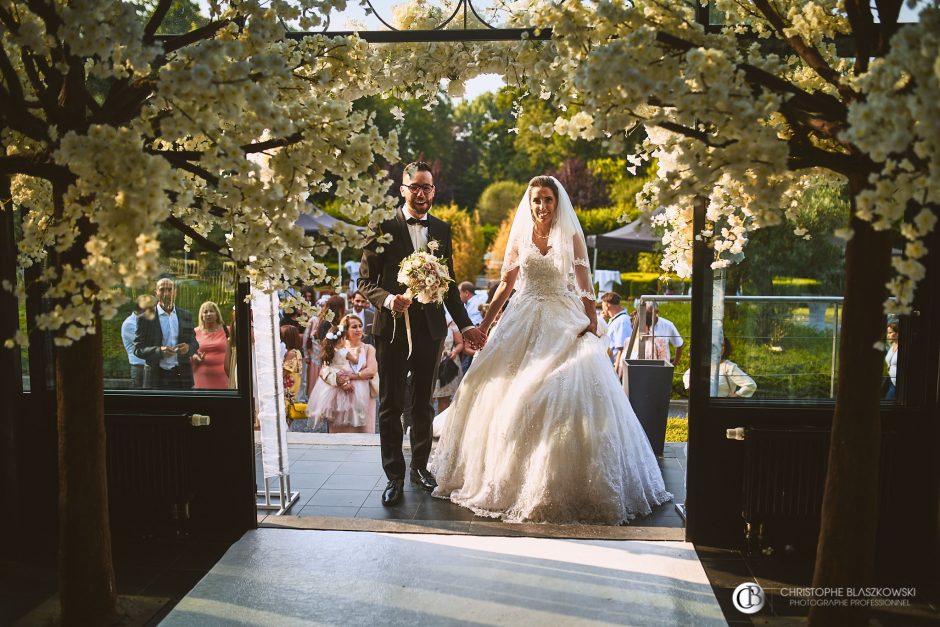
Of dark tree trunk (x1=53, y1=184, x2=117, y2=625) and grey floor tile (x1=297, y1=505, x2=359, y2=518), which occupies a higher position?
dark tree trunk (x1=53, y1=184, x2=117, y2=625)

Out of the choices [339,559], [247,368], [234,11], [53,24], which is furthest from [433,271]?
[53,24]

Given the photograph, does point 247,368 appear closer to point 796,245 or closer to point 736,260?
point 736,260

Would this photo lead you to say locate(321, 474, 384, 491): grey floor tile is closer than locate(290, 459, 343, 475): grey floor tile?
Yes

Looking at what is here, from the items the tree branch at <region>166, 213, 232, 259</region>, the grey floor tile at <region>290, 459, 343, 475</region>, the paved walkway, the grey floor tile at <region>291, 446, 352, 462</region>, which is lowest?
the grey floor tile at <region>291, 446, 352, 462</region>

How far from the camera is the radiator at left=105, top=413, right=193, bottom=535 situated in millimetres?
4297

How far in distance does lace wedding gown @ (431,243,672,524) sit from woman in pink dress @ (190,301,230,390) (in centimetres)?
155

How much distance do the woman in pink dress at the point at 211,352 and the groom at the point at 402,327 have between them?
1.04m

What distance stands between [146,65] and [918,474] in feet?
12.5

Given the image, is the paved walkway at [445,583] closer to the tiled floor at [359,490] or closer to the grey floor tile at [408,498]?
the tiled floor at [359,490]

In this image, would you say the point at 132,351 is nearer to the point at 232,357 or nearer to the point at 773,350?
the point at 232,357

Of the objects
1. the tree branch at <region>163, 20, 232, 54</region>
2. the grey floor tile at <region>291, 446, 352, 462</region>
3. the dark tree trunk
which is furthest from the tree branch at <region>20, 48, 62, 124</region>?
the grey floor tile at <region>291, 446, 352, 462</region>

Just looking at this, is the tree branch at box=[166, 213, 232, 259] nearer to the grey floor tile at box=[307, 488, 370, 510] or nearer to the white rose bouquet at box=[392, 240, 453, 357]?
the white rose bouquet at box=[392, 240, 453, 357]

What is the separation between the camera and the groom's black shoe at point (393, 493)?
4910 millimetres

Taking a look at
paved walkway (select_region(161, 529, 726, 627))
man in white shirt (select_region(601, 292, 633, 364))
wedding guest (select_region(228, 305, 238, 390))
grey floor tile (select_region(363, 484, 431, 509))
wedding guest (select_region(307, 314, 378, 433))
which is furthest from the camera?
man in white shirt (select_region(601, 292, 633, 364))
